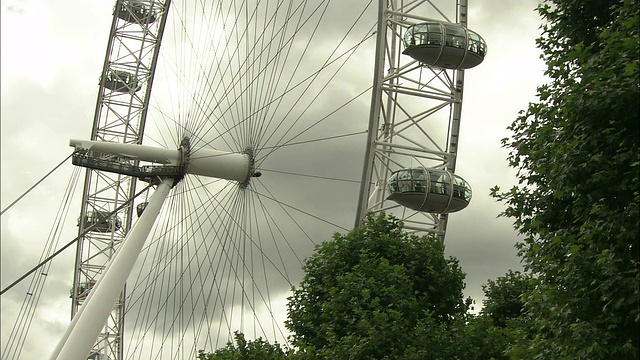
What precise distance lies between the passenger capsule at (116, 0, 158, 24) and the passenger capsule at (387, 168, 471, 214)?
2084 cm

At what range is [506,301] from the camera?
31891mm

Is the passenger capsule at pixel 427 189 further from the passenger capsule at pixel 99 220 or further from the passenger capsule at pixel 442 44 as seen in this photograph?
the passenger capsule at pixel 99 220

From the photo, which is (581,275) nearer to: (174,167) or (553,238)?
(553,238)

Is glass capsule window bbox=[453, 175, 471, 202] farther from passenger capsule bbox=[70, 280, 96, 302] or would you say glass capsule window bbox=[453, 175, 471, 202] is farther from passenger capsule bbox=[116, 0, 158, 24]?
passenger capsule bbox=[70, 280, 96, 302]

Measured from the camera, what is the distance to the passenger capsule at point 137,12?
48000 millimetres

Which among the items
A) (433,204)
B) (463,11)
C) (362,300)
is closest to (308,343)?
(362,300)

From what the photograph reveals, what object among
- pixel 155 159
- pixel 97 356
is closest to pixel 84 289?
pixel 97 356

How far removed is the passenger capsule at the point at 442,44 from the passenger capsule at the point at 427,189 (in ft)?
11.1

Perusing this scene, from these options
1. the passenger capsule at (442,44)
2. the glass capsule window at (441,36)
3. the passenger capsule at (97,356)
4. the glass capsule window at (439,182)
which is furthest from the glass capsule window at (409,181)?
the passenger capsule at (97,356)

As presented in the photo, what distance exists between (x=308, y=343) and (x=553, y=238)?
10446mm

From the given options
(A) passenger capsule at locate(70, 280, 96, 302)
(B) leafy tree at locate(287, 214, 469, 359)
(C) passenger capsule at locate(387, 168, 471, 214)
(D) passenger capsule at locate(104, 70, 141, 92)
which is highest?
(D) passenger capsule at locate(104, 70, 141, 92)

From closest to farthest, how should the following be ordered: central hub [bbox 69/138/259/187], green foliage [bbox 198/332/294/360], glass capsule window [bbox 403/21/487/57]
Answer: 1. green foliage [bbox 198/332/294/360]
2. glass capsule window [bbox 403/21/487/57]
3. central hub [bbox 69/138/259/187]

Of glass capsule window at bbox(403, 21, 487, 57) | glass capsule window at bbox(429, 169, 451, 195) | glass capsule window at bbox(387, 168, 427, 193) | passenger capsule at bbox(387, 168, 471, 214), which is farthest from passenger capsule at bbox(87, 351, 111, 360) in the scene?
glass capsule window at bbox(403, 21, 487, 57)

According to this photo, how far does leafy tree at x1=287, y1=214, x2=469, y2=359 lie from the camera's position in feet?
77.4
